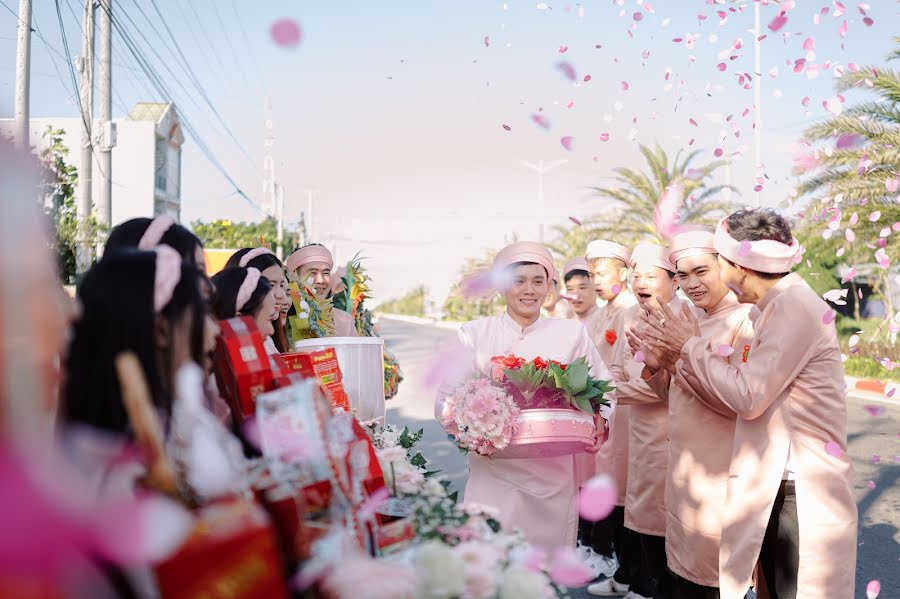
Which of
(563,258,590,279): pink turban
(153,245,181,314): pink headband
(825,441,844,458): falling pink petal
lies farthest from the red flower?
(563,258,590,279): pink turban

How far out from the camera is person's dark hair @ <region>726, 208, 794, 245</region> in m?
3.86

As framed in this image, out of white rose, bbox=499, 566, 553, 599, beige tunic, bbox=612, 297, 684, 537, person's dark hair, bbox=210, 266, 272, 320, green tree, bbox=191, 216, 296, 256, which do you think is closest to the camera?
white rose, bbox=499, 566, 553, 599

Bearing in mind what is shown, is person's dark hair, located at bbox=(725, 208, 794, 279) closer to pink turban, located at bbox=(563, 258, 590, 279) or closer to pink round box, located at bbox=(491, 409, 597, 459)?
pink round box, located at bbox=(491, 409, 597, 459)

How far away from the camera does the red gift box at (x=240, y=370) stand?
6.69 ft

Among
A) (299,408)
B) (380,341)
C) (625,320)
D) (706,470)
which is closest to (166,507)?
(299,408)

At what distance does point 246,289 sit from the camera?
2.84 meters

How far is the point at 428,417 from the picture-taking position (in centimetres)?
1305

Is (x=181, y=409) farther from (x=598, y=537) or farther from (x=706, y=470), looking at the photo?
(x=598, y=537)

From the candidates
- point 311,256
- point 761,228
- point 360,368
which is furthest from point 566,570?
point 311,256

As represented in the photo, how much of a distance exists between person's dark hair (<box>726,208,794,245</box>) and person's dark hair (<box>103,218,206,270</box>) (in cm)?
264

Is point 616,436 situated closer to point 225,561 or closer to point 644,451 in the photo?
point 644,451

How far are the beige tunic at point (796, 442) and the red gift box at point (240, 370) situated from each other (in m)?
2.36

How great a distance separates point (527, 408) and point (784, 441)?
1.17 metres

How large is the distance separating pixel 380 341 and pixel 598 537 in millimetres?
3399
